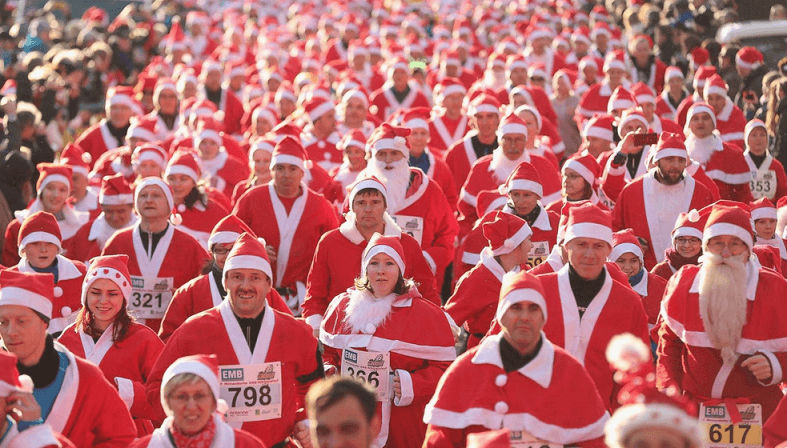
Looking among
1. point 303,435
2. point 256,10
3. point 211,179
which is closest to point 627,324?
point 303,435

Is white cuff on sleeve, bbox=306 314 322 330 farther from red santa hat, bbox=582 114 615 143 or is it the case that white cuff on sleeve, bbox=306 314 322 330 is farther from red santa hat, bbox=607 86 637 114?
red santa hat, bbox=607 86 637 114

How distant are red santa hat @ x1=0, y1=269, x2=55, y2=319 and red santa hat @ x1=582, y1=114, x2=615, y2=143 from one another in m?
6.91

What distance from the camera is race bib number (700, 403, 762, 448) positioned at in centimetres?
642

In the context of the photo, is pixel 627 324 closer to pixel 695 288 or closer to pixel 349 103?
pixel 695 288

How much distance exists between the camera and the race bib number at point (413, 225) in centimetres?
988

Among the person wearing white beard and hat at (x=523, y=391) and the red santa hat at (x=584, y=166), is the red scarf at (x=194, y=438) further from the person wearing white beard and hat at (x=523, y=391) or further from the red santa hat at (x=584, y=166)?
the red santa hat at (x=584, y=166)

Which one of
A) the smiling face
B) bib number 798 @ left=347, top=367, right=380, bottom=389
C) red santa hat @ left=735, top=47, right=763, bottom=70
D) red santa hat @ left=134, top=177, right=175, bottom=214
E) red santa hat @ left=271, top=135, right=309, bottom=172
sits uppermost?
red santa hat @ left=735, top=47, right=763, bottom=70

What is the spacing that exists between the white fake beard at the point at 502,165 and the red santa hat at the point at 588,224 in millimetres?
3994

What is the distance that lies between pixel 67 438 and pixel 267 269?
1.54 meters

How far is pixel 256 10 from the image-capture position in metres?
35.6

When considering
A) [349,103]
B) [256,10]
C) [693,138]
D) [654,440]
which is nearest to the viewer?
[654,440]

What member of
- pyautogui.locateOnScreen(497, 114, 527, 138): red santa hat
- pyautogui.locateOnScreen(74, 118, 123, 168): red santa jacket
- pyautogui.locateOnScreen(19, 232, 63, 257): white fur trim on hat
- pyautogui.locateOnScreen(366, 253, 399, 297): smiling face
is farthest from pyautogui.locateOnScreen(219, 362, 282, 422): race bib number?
pyautogui.locateOnScreen(74, 118, 123, 168): red santa jacket

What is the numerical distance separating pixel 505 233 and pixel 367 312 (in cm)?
123

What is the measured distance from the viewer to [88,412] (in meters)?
5.64
